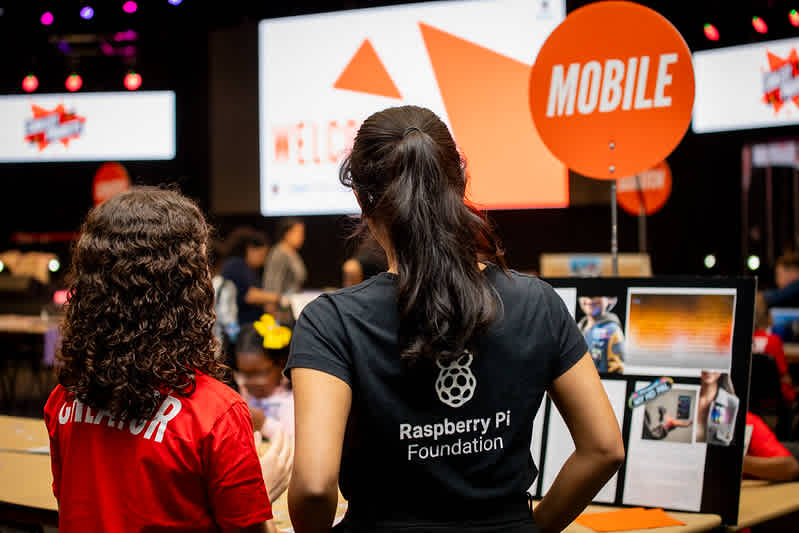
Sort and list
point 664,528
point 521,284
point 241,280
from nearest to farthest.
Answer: point 521,284 < point 664,528 < point 241,280

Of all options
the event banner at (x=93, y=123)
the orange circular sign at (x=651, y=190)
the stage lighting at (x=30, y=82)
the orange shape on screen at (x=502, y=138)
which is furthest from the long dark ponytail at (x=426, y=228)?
the stage lighting at (x=30, y=82)

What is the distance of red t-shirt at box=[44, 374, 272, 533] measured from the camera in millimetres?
1200

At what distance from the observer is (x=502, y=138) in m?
3.73

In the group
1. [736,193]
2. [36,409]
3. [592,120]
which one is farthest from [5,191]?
[592,120]

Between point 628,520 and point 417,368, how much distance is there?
3.21ft

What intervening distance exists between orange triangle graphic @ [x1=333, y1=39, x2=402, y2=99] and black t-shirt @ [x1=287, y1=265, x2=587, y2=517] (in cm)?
304

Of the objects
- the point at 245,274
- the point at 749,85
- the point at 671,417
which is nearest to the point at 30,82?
the point at 245,274

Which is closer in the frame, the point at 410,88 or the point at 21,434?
the point at 21,434

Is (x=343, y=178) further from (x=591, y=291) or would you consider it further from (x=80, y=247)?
(x=591, y=291)

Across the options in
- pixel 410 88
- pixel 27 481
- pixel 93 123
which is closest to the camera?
pixel 27 481

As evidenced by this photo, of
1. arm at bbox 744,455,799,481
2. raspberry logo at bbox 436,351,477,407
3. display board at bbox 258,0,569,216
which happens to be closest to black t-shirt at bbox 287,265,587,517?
raspberry logo at bbox 436,351,477,407

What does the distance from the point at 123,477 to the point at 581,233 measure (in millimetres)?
8678

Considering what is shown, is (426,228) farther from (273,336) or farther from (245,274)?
(245,274)

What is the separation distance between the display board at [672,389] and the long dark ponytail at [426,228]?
0.92m
